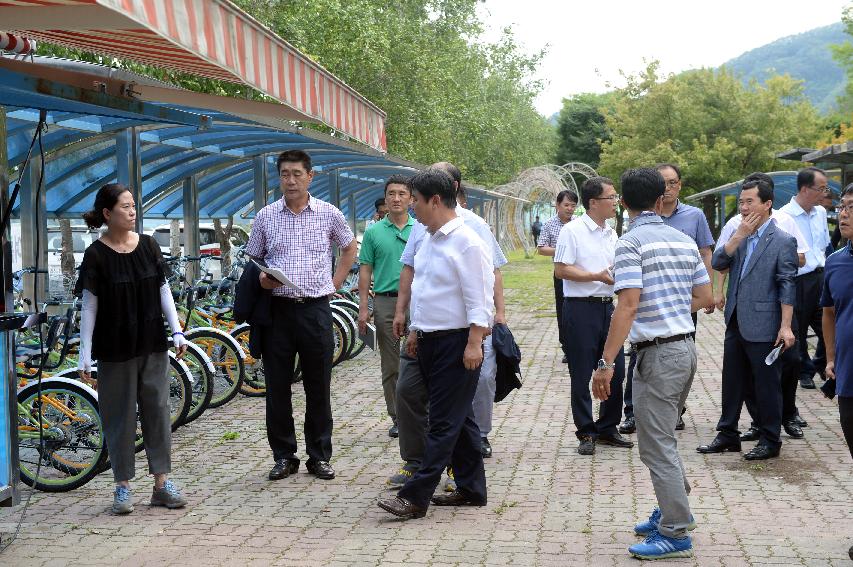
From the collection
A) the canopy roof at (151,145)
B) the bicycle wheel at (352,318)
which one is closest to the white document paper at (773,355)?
the canopy roof at (151,145)

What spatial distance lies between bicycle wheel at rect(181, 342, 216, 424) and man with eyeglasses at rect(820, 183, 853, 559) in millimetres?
4655

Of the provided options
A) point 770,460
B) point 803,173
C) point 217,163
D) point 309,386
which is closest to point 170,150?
point 217,163

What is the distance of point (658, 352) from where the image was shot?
5059mm

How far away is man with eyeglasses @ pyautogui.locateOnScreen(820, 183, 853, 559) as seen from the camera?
4941 millimetres

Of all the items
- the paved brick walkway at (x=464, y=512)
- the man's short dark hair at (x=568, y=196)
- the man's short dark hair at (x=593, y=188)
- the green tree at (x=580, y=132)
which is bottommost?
the paved brick walkway at (x=464, y=512)

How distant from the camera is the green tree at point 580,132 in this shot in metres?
74.8

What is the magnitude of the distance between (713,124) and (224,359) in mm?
35447

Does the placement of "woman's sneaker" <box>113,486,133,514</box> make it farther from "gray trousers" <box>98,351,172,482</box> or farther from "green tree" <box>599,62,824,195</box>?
"green tree" <box>599,62,824,195</box>

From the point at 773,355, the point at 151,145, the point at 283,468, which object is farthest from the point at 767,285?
the point at 151,145

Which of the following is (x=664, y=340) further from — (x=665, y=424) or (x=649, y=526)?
(x=649, y=526)

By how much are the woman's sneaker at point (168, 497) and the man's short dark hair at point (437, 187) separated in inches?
83.9

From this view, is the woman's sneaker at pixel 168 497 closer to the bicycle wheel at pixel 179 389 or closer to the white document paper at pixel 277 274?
the white document paper at pixel 277 274

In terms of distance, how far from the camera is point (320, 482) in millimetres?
6684

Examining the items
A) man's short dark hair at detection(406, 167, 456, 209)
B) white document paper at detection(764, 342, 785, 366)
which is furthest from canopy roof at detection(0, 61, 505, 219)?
white document paper at detection(764, 342, 785, 366)
